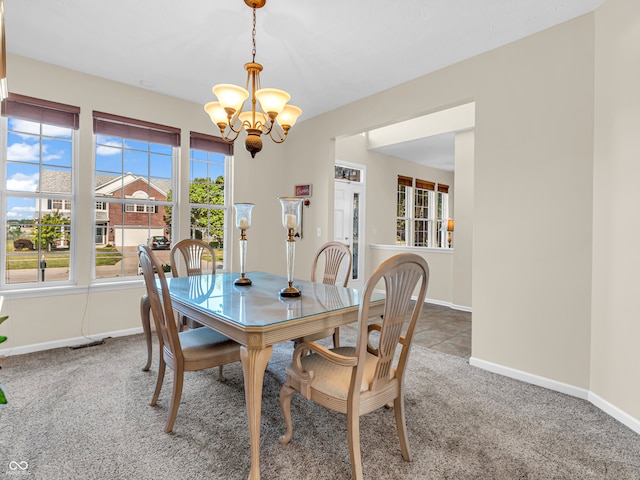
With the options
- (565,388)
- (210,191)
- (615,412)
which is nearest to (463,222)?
(565,388)

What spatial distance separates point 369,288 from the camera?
138 centimetres

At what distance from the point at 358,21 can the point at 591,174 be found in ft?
6.51

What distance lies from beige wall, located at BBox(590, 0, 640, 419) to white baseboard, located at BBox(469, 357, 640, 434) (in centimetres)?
4

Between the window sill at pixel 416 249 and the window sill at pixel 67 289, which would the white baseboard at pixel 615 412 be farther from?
the window sill at pixel 67 289

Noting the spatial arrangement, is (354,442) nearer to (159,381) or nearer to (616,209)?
(159,381)

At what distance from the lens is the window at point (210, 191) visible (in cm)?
426

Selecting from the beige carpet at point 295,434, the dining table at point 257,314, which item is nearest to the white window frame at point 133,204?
the beige carpet at point 295,434

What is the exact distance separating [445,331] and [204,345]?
9.45 ft

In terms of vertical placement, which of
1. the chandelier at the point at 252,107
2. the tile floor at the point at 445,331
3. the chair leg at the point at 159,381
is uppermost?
the chandelier at the point at 252,107

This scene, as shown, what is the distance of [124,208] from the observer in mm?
3803

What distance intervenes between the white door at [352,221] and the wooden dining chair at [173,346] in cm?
396

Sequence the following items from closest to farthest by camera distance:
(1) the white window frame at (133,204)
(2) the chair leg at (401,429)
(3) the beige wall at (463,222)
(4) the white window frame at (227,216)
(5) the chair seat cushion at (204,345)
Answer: (2) the chair leg at (401,429), (5) the chair seat cushion at (204,345), (1) the white window frame at (133,204), (4) the white window frame at (227,216), (3) the beige wall at (463,222)

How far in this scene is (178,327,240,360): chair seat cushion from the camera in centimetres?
204

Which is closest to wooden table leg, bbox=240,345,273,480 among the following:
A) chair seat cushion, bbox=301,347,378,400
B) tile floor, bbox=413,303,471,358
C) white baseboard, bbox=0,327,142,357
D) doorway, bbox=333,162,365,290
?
chair seat cushion, bbox=301,347,378,400
